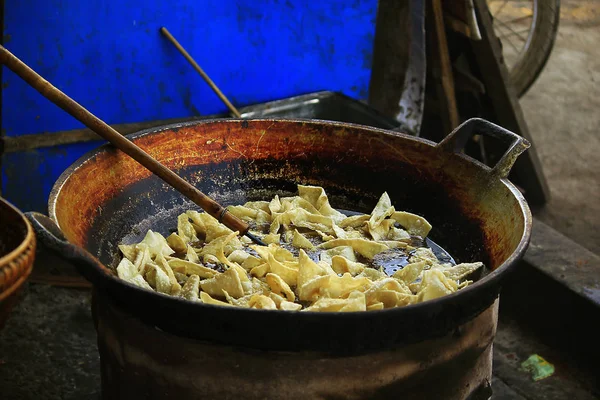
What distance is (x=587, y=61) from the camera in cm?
937

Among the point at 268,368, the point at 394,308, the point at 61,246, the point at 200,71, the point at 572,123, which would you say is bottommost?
the point at 572,123

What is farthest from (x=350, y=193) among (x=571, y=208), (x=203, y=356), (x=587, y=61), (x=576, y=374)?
(x=587, y=61)

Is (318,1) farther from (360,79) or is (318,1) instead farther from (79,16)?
(79,16)

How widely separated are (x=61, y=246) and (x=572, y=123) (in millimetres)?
6776

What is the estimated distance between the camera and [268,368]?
1761mm

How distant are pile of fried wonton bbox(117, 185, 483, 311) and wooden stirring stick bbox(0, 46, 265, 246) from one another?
10cm

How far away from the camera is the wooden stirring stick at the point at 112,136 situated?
2.06m

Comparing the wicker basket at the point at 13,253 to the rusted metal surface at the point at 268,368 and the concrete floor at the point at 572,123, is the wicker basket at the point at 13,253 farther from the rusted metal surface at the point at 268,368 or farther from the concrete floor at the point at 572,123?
the concrete floor at the point at 572,123

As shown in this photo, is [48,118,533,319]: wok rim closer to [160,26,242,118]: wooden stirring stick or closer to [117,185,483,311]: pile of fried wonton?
[117,185,483,311]: pile of fried wonton

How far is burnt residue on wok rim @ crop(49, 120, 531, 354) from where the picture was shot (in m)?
1.68

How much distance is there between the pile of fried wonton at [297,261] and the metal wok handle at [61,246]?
40cm

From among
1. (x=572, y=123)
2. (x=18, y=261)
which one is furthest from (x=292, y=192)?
(x=572, y=123)

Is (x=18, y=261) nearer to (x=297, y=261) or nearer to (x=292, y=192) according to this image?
(x=297, y=261)

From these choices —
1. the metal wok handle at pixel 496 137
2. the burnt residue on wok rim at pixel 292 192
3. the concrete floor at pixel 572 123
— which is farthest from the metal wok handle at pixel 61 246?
the concrete floor at pixel 572 123
